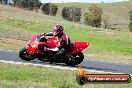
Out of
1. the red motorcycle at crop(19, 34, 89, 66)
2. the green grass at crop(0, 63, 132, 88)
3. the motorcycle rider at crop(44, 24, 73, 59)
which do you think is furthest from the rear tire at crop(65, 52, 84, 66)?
the green grass at crop(0, 63, 132, 88)

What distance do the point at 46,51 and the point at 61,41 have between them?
32.8 inches

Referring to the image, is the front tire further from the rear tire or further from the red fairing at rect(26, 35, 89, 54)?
the rear tire

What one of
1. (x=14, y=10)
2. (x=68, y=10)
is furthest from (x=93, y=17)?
(x=14, y=10)

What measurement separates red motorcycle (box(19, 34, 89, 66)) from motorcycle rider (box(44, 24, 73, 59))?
167 millimetres

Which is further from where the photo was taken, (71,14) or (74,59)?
(71,14)

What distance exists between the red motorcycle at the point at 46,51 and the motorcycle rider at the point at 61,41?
167mm

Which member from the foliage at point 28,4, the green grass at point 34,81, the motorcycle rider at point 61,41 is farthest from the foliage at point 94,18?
the green grass at point 34,81

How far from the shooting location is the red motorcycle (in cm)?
1994

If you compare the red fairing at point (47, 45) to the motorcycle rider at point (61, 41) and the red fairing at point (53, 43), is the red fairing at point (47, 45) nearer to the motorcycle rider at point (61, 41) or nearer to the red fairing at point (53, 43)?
the red fairing at point (53, 43)

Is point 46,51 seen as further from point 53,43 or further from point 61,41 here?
point 61,41

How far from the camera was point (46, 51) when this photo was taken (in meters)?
20.1

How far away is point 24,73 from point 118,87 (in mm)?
3116

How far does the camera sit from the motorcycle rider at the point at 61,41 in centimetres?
1962

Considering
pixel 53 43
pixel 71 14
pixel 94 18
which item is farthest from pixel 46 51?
pixel 71 14
